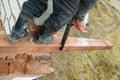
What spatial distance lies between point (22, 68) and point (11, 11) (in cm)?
66

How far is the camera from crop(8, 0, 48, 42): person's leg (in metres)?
1.94

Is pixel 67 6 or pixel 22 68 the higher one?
pixel 67 6

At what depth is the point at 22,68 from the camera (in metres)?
2.53

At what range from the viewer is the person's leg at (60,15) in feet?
6.09

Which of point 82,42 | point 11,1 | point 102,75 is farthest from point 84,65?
point 11,1

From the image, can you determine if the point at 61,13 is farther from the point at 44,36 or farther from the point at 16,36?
the point at 16,36

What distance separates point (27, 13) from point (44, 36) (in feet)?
0.78

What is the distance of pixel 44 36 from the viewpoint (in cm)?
212

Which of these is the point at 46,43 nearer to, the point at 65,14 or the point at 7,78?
the point at 65,14

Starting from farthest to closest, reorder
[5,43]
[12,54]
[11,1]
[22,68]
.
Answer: [11,1]
[22,68]
[12,54]
[5,43]

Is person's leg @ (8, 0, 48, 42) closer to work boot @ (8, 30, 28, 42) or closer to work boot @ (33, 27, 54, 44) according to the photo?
work boot @ (8, 30, 28, 42)

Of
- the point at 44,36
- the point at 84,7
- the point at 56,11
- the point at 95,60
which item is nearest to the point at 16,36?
the point at 44,36

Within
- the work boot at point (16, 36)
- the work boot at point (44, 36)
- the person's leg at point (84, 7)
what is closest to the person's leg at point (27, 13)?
the work boot at point (16, 36)

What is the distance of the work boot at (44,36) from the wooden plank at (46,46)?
0.11 ft
